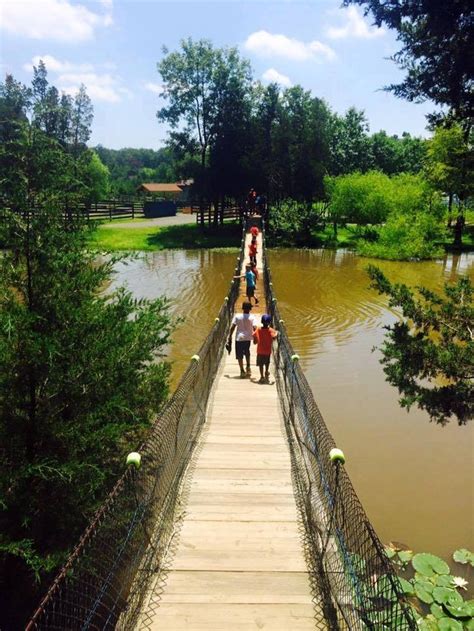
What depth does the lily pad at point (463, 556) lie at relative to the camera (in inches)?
215

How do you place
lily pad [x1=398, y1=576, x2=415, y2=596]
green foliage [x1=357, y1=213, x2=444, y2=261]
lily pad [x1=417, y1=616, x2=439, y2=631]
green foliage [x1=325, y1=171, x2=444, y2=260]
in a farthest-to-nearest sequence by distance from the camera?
green foliage [x1=325, y1=171, x2=444, y2=260] → green foliage [x1=357, y1=213, x2=444, y2=261] → lily pad [x1=398, y1=576, x2=415, y2=596] → lily pad [x1=417, y1=616, x2=439, y2=631]

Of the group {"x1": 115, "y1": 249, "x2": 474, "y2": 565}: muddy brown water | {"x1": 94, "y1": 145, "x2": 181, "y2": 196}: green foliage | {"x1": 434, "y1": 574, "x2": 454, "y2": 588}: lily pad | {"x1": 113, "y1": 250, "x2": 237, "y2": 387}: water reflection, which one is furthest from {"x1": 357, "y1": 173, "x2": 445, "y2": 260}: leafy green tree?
{"x1": 434, "y1": 574, "x2": 454, "y2": 588}: lily pad

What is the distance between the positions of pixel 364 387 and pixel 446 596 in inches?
240

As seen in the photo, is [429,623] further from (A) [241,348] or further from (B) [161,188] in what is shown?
(B) [161,188]

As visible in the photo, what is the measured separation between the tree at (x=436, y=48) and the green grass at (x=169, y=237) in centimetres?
2505

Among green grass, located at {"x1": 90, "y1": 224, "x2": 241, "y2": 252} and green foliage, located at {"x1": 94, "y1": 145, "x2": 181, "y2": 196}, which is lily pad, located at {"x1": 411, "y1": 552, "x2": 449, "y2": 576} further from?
green foliage, located at {"x1": 94, "y1": 145, "x2": 181, "y2": 196}

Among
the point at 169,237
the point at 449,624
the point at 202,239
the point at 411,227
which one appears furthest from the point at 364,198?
the point at 449,624

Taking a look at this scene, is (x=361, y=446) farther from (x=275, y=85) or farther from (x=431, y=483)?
(x=275, y=85)

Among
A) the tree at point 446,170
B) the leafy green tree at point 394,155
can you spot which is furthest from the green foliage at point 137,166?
the leafy green tree at point 394,155

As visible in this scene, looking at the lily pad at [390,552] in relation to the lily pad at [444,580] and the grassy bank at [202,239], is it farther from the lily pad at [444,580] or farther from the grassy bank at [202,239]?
the grassy bank at [202,239]

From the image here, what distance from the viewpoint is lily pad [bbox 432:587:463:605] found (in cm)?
479

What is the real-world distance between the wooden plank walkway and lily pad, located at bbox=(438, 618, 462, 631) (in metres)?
1.84

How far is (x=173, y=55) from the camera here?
34.2m

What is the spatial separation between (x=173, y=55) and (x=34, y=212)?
34.6 metres
